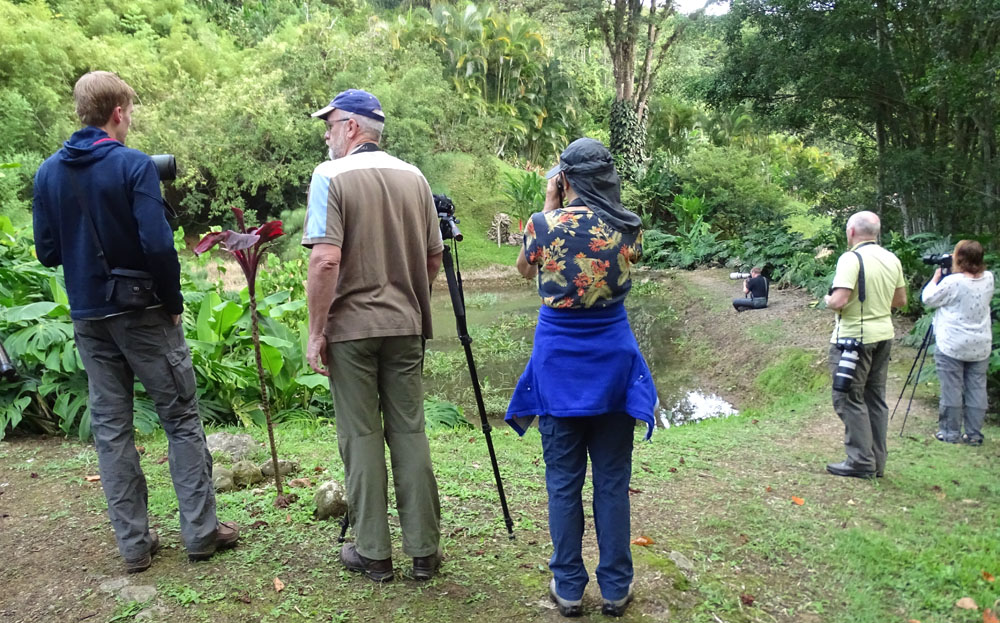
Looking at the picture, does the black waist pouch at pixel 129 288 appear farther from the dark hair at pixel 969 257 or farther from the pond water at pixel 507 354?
the dark hair at pixel 969 257

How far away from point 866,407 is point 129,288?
13.6 feet

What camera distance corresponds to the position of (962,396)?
5.56 meters

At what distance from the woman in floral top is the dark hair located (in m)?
3.85

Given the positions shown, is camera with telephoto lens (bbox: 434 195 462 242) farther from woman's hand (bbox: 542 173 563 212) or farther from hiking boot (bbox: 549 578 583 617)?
hiking boot (bbox: 549 578 583 617)

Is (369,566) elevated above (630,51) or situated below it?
below

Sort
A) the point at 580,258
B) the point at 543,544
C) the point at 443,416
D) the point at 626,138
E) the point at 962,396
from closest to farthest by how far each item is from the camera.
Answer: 1. the point at 580,258
2. the point at 543,544
3. the point at 962,396
4. the point at 443,416
5. the point at 626,138

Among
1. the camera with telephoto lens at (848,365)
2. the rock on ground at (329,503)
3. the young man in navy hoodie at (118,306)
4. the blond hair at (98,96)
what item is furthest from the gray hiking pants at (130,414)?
the camera with telephoto lens at (848,365)

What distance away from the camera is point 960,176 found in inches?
347

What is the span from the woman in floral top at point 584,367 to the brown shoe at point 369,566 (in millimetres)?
688

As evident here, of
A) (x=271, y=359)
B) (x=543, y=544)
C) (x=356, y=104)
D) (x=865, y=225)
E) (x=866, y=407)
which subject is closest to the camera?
(x=356, y=104)

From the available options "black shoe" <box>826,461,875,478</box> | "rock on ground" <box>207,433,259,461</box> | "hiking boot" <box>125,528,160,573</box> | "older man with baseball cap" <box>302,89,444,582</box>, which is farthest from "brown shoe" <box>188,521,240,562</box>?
"black shoe" <box>826,461,875,478</box>

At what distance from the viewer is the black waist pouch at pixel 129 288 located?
9.18ft

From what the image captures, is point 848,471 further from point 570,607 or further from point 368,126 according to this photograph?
point 368,126

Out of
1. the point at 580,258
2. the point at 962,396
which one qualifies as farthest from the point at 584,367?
the point at 962,396
